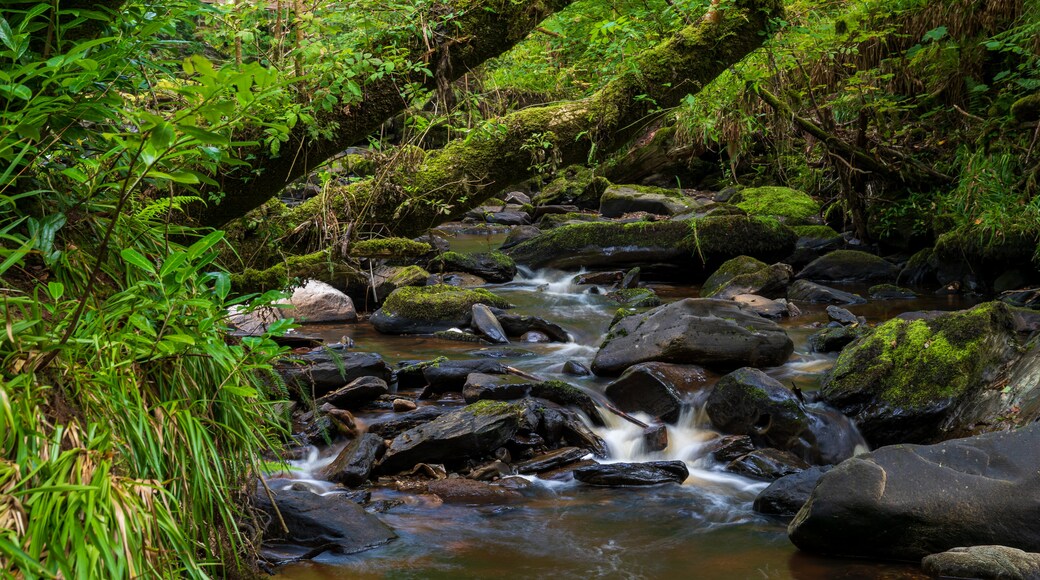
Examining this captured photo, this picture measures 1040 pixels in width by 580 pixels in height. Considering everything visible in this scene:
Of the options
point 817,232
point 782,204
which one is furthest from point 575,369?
point 782,204

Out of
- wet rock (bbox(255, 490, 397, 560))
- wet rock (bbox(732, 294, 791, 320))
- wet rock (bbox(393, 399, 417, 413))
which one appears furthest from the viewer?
wet rock (bbox(732, 294, 791, 320))

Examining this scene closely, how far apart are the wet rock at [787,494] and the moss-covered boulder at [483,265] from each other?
749 centimetres

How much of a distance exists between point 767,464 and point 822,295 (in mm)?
5548

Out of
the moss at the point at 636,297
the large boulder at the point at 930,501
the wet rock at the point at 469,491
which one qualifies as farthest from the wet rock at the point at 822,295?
the wet rock at the point at 469,491

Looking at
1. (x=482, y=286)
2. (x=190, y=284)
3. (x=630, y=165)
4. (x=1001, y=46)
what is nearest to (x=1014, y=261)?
(x=1001, y=46)

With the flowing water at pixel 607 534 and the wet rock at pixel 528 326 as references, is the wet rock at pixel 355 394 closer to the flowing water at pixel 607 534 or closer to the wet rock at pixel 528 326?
the flowing water at pixel 607 534

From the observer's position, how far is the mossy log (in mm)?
4355

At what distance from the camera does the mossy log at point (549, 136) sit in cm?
436

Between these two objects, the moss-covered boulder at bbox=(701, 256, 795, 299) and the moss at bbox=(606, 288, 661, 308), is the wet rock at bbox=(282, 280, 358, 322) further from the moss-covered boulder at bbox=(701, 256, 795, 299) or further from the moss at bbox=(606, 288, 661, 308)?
the moss-covered boulder at bbox=(701, 256, 795, 299)

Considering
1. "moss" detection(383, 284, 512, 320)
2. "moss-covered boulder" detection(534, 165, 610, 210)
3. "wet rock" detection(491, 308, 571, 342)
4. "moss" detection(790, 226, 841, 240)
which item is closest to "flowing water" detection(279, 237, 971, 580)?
"wet rock" detection(491, 308, 571, 342)

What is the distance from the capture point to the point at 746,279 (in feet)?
36.9

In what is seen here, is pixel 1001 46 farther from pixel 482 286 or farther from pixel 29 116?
pixel 29 116

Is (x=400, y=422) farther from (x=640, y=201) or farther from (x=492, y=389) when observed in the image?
(x=640, y=201)

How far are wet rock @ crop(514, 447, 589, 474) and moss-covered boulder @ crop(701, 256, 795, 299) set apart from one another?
17.4 feet
